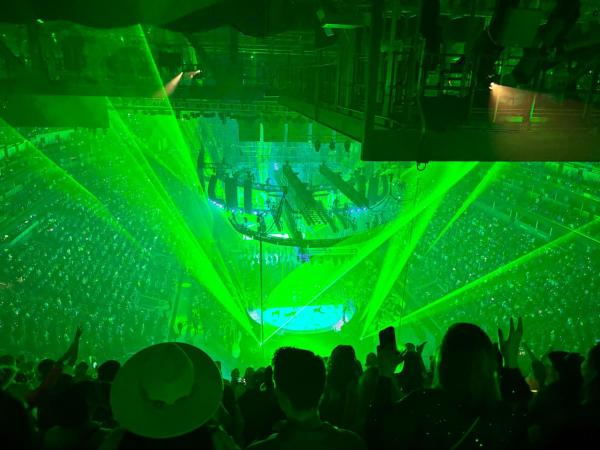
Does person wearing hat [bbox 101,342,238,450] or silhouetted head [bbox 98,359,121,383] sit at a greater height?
person wearing hat [bbox 101,342,238,450]

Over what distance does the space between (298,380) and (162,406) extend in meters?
0.43

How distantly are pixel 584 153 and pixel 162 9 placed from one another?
3.48 metres

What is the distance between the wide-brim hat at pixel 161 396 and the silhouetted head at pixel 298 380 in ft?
0.72

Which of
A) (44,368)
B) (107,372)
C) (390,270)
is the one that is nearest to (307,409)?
(107,372)

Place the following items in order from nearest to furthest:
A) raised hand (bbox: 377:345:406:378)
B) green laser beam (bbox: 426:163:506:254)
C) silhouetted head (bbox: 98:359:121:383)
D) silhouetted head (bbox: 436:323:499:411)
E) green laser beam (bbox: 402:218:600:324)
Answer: silhouetted head (bbox: 436:323:499:411) → raised hand (bbox: 377:345:406:378) → silhouetted head (bbox: 98:359:121:383) → green laser beam (bbox: 402:218:600:324) → green laser beam (bbox: 426:163:506:254)

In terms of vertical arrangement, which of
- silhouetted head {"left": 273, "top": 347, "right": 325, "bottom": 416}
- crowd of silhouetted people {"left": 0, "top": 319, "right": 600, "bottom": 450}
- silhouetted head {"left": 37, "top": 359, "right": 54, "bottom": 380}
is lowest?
silhouetted head {"left": 37, "top": 359, "right": 54, "bottom": 380}

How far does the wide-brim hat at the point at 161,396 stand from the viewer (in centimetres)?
131

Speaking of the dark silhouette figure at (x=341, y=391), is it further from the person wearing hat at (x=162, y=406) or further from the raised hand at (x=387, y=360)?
the person wearing hat at (x=162, y=406)

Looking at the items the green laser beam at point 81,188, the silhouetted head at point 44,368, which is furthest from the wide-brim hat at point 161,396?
the green laser beam at point 81,188

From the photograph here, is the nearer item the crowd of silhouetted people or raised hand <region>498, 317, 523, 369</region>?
the crowd of silhouetted people

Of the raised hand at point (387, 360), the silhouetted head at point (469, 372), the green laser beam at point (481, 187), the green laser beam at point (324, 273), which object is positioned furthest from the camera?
the green laser beam at point (481, 187)

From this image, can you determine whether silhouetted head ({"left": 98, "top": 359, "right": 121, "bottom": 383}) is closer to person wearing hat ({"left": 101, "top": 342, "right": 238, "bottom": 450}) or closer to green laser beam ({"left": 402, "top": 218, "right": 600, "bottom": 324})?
person wearing hat ({"left": 101, "top": 342, "right": 238, "bottom": 450})

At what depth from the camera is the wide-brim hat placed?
1312mm

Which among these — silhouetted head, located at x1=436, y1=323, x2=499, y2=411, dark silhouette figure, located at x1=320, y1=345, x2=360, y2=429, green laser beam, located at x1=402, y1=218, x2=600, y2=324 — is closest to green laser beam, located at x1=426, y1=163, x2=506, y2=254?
green laser beam, located at x1=402, y1=218, x2=600, y2=324
